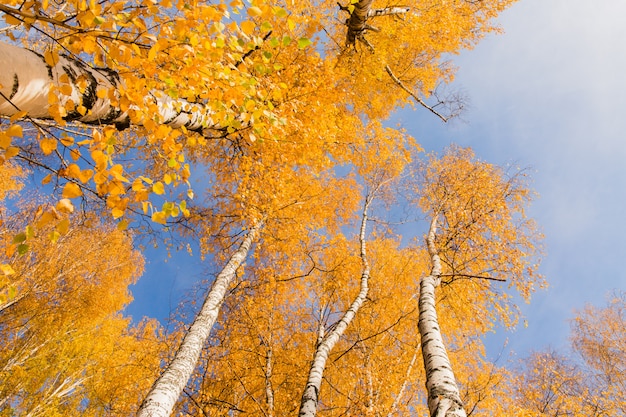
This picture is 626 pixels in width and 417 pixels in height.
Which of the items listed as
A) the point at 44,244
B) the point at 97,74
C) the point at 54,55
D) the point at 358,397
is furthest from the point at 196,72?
the point at 44,244

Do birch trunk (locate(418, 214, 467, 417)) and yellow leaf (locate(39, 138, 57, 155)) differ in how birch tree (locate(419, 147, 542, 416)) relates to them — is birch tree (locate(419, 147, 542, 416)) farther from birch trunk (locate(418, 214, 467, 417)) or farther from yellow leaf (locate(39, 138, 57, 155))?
yellow leaf (locate(39, 138, 57, 155))

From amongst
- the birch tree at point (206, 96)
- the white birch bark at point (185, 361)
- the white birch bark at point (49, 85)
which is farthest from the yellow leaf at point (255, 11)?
the white birch bark at point (185, 361)

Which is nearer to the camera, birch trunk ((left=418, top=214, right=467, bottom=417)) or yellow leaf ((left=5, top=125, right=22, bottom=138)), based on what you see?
yellow leaf ((left=5, top=125, right=22, bottom=138))

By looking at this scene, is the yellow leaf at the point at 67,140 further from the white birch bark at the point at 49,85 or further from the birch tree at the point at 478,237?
the birch tree at the point at 478,237

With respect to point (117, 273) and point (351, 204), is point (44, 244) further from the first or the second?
point (351, 204)

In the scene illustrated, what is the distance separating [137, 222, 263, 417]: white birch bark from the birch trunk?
9.73 feet

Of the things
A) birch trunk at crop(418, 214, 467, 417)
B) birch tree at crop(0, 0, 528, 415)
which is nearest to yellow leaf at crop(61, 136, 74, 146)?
birch tree at crop(0, 0, 528, 415)

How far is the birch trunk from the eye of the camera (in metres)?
2.59

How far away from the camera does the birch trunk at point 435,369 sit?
259cm

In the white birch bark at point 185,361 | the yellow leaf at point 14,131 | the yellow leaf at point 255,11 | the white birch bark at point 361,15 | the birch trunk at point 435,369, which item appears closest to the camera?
the yellow leaf at point 14,131

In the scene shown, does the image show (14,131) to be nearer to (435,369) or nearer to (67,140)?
(67,140)

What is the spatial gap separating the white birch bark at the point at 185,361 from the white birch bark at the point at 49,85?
313cm

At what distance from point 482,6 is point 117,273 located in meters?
19.0

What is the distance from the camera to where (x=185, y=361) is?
423 centimetres
